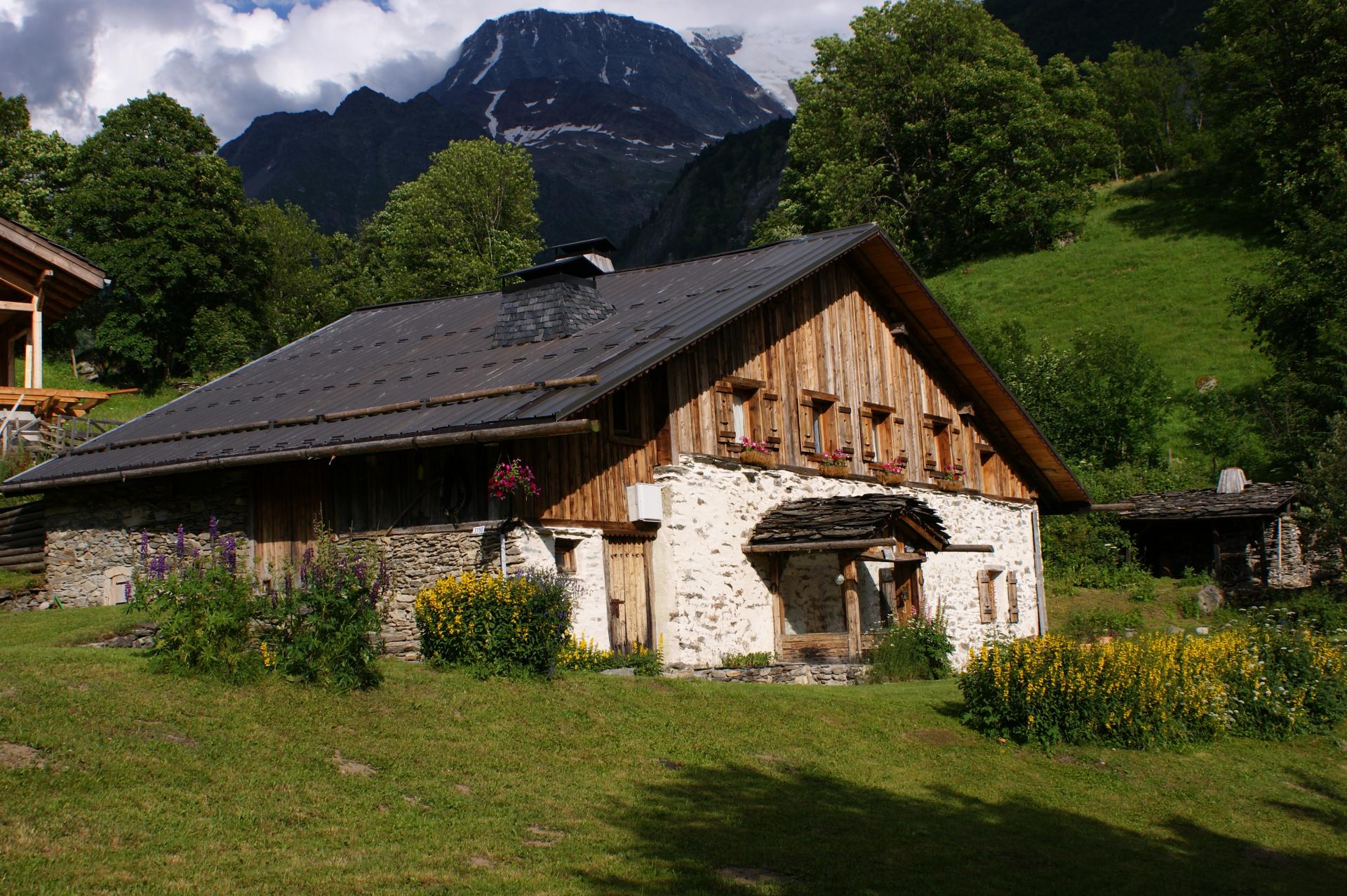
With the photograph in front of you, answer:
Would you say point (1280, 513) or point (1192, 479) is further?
point (1192, 479)

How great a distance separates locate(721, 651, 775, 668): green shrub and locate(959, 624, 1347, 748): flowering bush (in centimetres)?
414

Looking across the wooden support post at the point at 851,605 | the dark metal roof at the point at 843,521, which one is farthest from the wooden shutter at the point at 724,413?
the wooden support post at the point at 851,605

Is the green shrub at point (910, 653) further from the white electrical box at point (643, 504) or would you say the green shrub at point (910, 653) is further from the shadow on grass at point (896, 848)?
the shadow on grass at point (896, 848)

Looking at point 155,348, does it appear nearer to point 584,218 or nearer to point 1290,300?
point 1290,300

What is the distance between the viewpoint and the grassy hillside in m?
46.3

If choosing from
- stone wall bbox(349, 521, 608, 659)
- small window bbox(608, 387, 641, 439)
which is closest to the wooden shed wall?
small window bbox(608, 387, 641, 439)

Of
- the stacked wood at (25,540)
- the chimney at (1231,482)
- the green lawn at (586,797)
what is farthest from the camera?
the chimney at (1231,482)

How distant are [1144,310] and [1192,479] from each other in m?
12.8

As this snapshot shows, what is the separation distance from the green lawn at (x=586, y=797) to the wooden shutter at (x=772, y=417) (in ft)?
21.3

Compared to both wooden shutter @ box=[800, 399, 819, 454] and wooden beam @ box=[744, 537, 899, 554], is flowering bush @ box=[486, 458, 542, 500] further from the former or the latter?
wooden shutter @ box=[800, 399, 819, 454]

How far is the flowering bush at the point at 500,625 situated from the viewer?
14000mm

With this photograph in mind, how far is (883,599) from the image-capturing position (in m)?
22.4

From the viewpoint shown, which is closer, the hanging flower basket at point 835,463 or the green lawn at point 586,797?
the green lawn at point 586,797

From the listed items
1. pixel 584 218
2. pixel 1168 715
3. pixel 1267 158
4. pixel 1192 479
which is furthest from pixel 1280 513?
pixel 584 218
